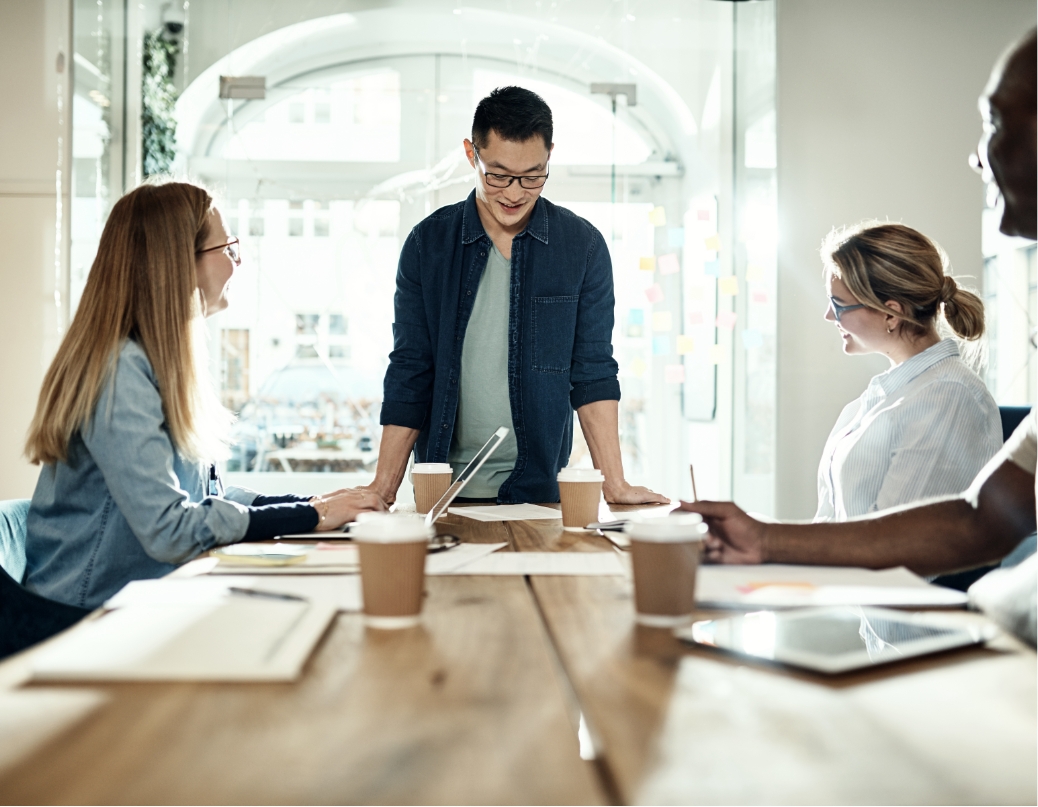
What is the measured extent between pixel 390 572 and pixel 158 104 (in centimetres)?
388

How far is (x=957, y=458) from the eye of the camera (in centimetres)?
177

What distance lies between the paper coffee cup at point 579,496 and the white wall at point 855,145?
8.63 feet

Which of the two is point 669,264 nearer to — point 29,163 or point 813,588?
point 29,163

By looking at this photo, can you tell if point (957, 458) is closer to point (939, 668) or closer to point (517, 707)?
point (939, 668)

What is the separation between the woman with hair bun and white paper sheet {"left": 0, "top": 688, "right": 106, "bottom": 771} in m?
1.48

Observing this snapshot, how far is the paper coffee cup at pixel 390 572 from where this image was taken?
0.85m

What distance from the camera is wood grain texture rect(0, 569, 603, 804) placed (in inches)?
19.5

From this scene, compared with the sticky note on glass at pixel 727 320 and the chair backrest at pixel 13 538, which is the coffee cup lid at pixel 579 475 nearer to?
the chair backrest at pixel 13 538

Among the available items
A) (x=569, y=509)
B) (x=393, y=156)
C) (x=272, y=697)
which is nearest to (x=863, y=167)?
(x=393, y=156)

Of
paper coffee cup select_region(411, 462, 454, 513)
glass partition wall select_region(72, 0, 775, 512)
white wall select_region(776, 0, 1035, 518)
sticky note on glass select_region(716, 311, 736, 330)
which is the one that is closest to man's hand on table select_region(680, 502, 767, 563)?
paper coffee cup select_region(411, 462, 454, 513)

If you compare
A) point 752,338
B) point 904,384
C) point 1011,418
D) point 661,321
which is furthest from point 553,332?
point 661,321

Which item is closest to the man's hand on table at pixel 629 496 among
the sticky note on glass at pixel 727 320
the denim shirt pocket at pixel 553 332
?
the denim shirt pocket at pixel 553 332

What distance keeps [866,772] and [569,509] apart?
104 centimetres

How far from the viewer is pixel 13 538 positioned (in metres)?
1.51
